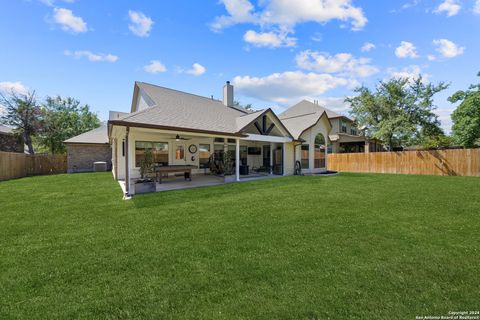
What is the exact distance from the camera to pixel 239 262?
3395 millimetres

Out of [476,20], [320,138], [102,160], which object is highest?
[476,20]

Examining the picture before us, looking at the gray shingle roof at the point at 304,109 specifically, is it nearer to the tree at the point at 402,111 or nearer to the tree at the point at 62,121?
the tree at the point at 402,111

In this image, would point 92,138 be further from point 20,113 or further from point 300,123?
point 300,123

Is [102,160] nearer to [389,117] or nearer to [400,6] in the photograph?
[400,6]

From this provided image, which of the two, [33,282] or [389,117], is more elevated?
[389,117]

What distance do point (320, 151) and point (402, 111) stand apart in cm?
802

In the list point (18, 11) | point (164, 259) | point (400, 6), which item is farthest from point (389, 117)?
point (18, 11)

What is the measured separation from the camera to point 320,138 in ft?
61.6

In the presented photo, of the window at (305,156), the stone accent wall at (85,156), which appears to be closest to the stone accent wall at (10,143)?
the stone accent wall at (85,156)

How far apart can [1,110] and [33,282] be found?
2877 cm

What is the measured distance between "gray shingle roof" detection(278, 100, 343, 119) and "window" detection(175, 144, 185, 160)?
64.6 ft

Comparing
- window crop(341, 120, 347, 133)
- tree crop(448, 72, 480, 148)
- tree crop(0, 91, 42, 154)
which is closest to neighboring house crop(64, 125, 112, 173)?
tree crop(0, 91, 42, 154)

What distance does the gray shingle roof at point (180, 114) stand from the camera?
983cm

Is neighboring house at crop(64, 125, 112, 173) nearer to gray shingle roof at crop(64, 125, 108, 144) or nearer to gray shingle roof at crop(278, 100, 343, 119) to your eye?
gray shingle roof at crop(64, 125, 108, 144)
